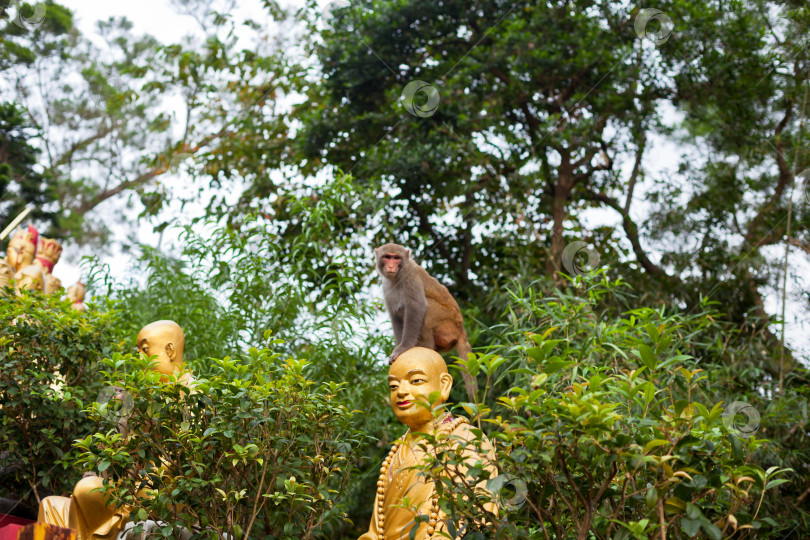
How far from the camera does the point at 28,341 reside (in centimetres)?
473

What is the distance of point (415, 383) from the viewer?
354cm

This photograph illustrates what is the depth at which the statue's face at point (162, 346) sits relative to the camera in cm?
456

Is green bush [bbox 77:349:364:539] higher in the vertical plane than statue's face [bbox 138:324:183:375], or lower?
lower

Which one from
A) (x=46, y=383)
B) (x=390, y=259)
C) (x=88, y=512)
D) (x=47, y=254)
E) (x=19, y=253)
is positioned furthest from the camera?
(x=47, y=254)

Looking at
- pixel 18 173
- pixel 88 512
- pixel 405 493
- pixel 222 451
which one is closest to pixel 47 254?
pixel 18 173

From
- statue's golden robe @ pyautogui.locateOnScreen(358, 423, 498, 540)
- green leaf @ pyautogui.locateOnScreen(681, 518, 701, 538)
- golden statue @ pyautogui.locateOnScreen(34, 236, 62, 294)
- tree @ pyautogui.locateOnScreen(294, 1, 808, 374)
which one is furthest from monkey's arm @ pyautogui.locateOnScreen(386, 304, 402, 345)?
golden statue @ pyautogui.locateOnScreen(34, 236, 62, 294)

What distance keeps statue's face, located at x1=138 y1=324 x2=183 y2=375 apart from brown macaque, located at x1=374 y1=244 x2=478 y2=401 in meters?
1.30

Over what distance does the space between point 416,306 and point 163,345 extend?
1.51m

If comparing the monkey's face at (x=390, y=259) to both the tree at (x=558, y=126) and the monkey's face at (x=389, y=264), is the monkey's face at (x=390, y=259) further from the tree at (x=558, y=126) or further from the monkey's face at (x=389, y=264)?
the tree at (x=558, y=126)

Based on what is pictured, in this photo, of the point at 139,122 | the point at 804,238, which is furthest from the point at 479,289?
the point at 139,122

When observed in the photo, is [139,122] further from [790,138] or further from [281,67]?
[790,138]

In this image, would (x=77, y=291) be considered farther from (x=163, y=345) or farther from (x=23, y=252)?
(x=163, y=345)

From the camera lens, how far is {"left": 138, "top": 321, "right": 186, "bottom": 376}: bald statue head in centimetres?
456

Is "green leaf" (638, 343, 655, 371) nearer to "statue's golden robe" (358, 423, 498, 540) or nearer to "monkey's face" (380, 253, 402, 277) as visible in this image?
"statue's golden robe" (358, 423, 498, 540)
